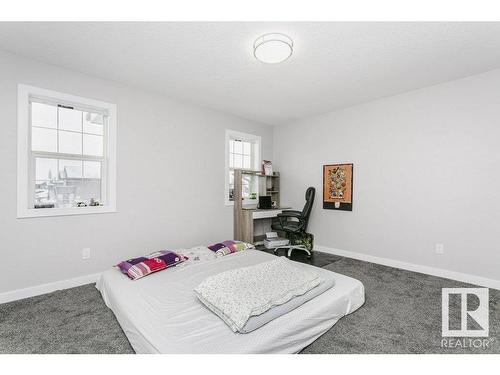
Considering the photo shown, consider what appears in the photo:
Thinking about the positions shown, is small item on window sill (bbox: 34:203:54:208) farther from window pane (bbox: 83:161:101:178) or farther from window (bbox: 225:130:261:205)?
window (bbox: 225:130:261:205)

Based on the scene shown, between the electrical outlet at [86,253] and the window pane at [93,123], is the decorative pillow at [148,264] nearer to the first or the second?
the electrical outlet at [86,253]

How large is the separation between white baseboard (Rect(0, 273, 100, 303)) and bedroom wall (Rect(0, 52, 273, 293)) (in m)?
0.05

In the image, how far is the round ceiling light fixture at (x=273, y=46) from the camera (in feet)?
7.23

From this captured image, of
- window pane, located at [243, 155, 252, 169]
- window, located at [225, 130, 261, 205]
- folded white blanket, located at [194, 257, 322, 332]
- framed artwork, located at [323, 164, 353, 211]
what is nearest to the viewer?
folded white blanket, located at [194, 257, 322, 332]

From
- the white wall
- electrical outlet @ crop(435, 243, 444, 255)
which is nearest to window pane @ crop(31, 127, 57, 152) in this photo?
the white wall

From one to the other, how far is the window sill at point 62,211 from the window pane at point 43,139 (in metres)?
0.70

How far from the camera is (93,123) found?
3174 millimetres

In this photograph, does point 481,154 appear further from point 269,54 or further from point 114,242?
point 114,242

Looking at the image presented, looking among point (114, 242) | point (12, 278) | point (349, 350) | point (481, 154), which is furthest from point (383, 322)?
point (12, 278)

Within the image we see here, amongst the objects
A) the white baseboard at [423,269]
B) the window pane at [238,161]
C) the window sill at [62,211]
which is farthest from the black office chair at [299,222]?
the window sill at [62,211]

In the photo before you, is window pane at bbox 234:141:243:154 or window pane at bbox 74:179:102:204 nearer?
window pane at bbox 74:179:102:204

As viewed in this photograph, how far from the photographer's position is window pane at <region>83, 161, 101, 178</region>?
3.12 metres

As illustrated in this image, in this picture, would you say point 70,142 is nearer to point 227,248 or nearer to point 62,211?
point 62,211
